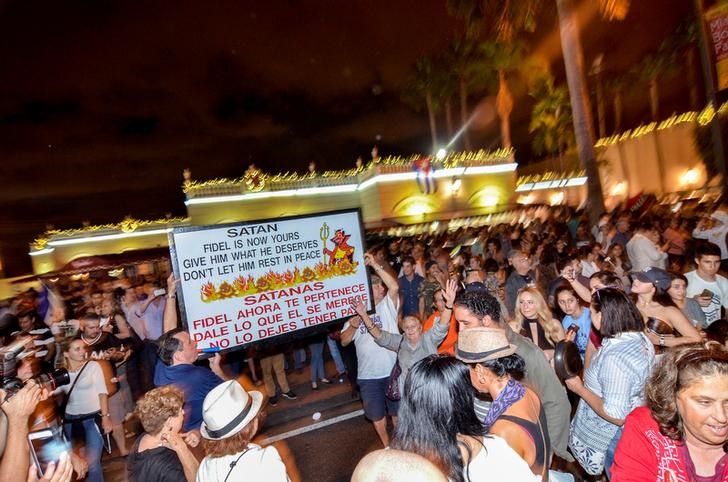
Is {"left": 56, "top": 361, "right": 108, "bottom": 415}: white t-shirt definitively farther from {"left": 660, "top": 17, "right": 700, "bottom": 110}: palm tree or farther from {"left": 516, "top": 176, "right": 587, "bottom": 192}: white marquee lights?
{"left": 516, "top": 176, "right": 587, "bottom": 192}: white marquee lights

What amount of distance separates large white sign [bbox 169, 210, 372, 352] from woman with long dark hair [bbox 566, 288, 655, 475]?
2.49 meters

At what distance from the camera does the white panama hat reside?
7.77 ft

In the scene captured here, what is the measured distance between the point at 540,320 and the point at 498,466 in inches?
118

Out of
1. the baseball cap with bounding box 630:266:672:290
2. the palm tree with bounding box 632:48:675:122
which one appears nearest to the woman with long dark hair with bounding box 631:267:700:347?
the baseball cap with bounding box 630:266:672:290

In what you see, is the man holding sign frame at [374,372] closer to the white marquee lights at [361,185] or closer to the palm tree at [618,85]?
the white marquee lights at [361,185]

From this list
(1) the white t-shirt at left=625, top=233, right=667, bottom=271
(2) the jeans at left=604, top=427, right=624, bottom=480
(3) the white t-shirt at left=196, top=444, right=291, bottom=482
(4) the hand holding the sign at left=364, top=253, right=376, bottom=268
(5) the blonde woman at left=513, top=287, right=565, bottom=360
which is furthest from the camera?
(1) the white t-shirt at left=625, top=233, right=667, bottom=271

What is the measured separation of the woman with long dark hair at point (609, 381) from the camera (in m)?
2.82

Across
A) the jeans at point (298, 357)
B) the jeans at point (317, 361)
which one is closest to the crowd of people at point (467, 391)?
the jeans at point (317, 361)

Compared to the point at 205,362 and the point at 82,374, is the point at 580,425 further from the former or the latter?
the point at 82,374

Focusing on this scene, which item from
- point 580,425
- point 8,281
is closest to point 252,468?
point 580,425

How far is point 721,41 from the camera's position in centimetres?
1143

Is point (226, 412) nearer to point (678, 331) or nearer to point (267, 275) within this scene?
point (267, 275)

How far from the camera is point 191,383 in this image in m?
3.54

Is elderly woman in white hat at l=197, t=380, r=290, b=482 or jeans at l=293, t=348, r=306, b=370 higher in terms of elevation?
elderly woman in white hat at l=197, t=380, r=290, b=482
